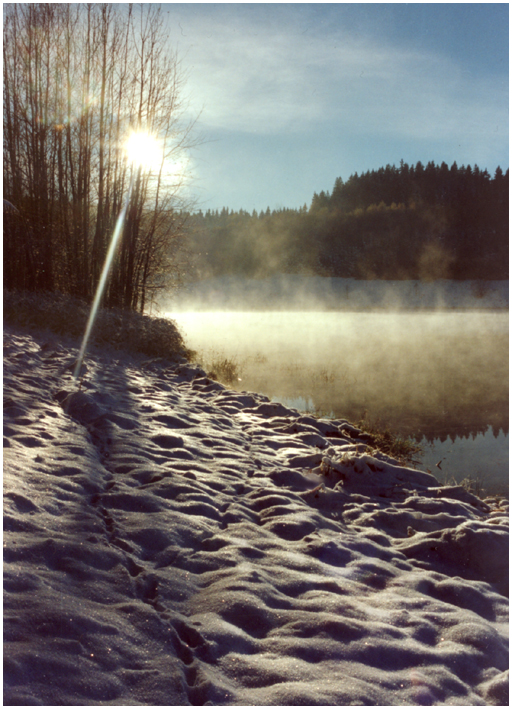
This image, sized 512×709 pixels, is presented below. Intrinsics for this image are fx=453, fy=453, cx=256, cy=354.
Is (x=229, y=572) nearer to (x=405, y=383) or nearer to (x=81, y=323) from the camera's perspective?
(x=81, y=323)

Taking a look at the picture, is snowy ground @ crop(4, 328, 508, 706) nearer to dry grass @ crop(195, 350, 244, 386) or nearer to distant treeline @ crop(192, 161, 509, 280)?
dry grass @ crop(195, 350, 244, 386)

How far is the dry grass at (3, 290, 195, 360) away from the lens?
29.1 feet

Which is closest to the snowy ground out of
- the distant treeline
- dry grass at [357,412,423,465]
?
dry grass at [357,412,423,465]

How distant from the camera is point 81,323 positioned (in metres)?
9.19

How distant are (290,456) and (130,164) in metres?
9.85

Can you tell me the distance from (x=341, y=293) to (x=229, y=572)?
49.5 meters

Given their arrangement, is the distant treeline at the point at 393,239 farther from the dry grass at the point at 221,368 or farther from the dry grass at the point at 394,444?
the dry grass at the point at 394,444

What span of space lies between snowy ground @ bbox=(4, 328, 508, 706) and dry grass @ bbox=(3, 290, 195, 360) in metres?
4.38

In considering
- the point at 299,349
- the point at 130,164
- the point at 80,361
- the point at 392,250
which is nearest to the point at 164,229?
the point at 130,164

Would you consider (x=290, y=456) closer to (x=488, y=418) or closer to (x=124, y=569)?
(x=124, y=569)

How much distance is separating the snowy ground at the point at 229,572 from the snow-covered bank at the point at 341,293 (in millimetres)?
40239

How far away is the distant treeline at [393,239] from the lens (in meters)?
54.2

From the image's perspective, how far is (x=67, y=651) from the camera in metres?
1.63

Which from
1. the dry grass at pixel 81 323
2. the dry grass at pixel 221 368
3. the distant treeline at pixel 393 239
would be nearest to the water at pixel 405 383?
the dry grass at pixel 221 368
